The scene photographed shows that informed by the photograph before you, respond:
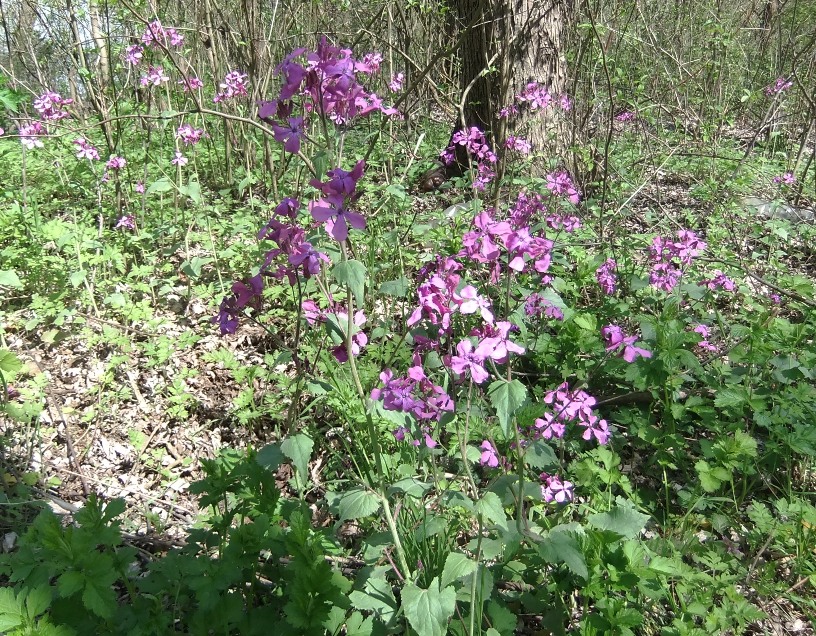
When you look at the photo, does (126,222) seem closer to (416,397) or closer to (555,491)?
(416,397)

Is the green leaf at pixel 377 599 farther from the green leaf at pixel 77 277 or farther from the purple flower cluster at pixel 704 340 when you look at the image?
the green leaf at pixel 77 277

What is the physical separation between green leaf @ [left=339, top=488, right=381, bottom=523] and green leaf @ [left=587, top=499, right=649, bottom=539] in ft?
2.32

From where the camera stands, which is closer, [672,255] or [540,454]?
[540,454]

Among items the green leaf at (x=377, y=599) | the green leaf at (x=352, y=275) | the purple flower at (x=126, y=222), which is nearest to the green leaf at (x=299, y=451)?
the green leaf at (x=377, y=599)

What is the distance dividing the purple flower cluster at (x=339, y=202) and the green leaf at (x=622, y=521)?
3.72ft

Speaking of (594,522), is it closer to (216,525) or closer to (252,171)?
(216,525)

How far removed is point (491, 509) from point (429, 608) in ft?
0.91

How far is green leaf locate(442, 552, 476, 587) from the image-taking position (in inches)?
48.6

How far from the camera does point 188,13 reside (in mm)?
5934

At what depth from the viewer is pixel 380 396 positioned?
1.35 meters

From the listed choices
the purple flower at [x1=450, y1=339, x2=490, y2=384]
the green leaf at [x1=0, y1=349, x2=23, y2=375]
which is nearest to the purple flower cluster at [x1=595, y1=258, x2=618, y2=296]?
the purple flower at [x1=450, y1=339, x2=490, y2=384]

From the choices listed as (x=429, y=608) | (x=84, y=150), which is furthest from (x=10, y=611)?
(x=84, y=150)

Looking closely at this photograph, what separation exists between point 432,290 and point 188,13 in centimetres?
614

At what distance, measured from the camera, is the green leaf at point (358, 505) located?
1.31 m
